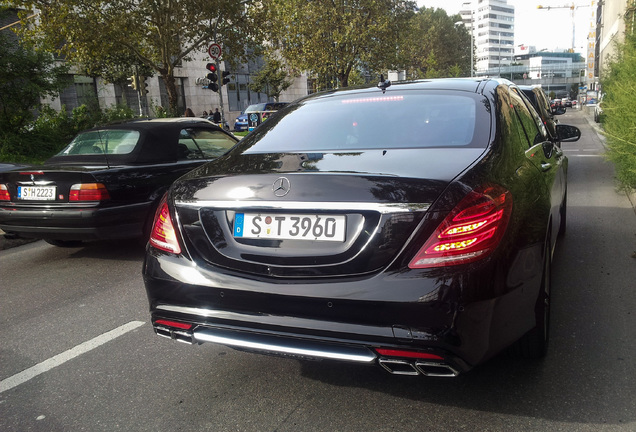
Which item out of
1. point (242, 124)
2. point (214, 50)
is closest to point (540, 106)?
point (214, 50)

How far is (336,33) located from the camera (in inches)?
1104

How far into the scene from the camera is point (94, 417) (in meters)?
2.79

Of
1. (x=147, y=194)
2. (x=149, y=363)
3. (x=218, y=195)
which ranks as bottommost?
(x=149, y=363)

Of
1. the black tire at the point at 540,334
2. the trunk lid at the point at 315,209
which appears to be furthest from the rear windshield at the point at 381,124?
the black tire at the point at 540,334

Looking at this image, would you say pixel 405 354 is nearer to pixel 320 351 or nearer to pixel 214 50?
pixel 320 351

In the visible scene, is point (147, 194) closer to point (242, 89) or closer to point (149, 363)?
point (149, 363)

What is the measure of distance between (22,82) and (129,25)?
504 cm

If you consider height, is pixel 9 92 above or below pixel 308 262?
above

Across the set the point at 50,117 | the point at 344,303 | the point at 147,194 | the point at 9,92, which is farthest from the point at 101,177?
the point at 50,117

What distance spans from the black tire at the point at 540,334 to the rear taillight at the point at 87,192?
409 centimetres

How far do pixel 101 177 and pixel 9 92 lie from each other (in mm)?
10168

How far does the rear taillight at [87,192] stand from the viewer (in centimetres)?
555

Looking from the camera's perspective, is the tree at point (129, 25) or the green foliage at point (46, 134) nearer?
the green foliage at point (46, 134)

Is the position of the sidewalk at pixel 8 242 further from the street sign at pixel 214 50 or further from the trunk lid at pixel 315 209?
the street sign at pixel 214 50
